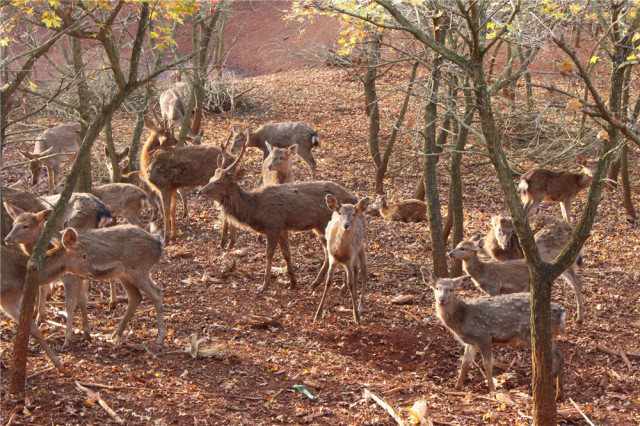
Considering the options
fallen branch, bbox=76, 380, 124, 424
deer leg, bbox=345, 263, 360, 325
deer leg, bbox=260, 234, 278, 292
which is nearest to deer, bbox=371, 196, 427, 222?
deer leg, bbox=260, 234, 278, 292

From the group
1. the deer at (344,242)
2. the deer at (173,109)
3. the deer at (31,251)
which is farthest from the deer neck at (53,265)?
the deer at (173,109)

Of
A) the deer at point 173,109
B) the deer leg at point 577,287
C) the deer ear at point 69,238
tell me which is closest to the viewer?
the deer ear at point 69,238

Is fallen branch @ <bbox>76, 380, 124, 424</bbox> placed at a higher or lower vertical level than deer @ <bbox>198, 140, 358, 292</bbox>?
lower

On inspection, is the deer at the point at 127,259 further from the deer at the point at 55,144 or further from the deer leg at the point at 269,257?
the deer at the point at 55,144

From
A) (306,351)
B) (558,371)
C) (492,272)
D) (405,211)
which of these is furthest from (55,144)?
(558,371)

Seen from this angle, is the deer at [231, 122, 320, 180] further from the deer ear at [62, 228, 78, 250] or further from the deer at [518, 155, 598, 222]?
the deer ear at [62, 228, 78, 250]

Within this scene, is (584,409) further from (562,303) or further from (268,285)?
(268,285)

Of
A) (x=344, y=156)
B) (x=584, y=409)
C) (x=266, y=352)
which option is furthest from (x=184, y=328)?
(x=344, y=156)

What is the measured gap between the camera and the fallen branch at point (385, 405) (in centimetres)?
625

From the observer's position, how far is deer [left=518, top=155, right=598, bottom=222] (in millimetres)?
13117

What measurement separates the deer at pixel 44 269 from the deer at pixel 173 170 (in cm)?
440

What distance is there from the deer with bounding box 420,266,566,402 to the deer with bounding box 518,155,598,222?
5.50 m

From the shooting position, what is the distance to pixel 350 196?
1073cm

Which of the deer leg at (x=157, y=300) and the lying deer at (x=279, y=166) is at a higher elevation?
the lying deer at (x=279, y=166)
